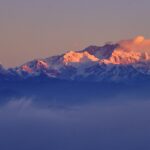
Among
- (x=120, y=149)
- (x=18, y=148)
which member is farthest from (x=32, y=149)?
(x=120, y=149)

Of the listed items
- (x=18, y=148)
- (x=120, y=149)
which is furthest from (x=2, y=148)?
(x=120, y=149)

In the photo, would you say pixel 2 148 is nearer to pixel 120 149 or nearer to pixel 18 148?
pixel 18 148

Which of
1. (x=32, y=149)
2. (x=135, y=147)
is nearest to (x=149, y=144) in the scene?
(x=135, y=147)

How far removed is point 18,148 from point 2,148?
5.28 m

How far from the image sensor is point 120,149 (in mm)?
199250

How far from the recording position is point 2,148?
7707 inches

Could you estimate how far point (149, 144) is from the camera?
196875 mm

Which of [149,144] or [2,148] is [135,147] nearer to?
[149,144]

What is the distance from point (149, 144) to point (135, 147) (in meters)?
4.48

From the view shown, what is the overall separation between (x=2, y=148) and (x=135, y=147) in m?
38.5

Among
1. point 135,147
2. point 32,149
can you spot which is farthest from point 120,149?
point 32,149

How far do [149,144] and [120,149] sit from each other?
8.71m

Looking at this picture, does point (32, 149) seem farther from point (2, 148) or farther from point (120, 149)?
point (120, 149)

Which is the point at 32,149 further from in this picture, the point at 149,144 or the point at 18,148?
the point at 149,144
